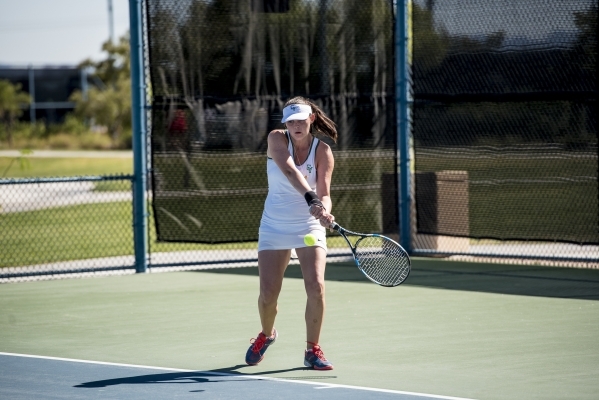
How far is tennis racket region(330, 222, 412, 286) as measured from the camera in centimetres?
725

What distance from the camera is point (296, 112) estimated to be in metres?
7.30

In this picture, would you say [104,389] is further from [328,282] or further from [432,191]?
[432,191]

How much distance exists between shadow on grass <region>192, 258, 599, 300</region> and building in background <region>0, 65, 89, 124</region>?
61786 mm

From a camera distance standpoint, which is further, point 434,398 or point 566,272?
point 566,272

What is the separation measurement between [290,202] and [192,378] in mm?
1270

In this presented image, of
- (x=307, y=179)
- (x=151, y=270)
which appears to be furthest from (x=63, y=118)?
(x=307, y=179)

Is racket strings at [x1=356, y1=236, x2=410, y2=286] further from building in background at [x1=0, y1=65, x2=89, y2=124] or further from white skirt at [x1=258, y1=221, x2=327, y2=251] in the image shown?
building in background at [x1=0, y1=65, x2=89, y2=124]

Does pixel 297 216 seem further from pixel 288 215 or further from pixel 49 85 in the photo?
pixel 49 85

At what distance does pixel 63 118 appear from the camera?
2906 inches

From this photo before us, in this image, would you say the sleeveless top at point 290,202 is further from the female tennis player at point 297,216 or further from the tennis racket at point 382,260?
the tennis racket at point 382,260

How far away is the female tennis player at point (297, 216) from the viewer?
23.9 ft

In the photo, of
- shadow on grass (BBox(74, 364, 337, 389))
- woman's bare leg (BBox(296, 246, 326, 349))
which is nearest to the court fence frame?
shadow on grass (BBox(74, 364, 337, 389))

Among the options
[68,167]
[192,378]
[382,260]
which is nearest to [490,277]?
[382,260]

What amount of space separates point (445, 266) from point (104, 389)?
632cm
